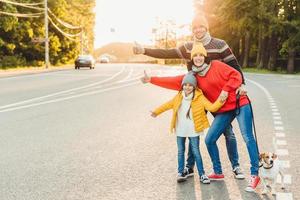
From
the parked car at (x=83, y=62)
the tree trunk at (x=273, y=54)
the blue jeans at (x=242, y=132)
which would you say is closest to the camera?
the blue jeans at (x=242, y=132)

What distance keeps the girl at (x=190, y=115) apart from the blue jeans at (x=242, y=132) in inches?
5.2

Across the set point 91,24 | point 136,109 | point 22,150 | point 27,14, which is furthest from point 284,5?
point 91,24

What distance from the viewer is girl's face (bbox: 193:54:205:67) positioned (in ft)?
21.3

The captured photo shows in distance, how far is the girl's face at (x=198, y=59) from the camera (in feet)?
21.3

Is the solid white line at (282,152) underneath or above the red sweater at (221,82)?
underneath

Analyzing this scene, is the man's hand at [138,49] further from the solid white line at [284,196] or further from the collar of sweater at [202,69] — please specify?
the solid white line at [284,196]

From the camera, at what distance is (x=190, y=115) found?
672 centimetres

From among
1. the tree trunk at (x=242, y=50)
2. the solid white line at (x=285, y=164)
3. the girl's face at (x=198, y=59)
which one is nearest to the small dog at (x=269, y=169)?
the girl's face at (x=198, y=59)

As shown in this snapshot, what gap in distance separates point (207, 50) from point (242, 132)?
102 cm

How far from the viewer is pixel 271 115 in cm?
1453

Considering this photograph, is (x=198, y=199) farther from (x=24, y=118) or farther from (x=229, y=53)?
(x=24, y=118)

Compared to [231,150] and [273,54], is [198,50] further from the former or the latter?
[273,54]

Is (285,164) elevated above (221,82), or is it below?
below

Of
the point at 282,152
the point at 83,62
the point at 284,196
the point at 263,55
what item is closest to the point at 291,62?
the point at 263,55
